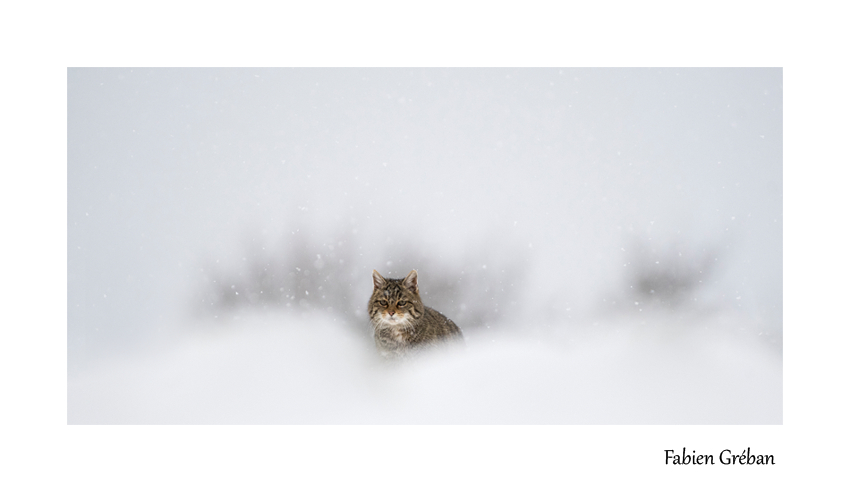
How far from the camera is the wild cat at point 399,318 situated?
256 centimetres

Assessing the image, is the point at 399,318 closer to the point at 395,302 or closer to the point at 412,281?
the point at 395,302

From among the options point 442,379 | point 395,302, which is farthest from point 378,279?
point 442,379

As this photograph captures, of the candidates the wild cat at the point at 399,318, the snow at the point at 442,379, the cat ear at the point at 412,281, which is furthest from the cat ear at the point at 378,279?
the snow at the point at 442,379

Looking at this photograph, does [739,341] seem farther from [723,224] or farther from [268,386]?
[268,386]

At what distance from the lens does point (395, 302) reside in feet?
8.35

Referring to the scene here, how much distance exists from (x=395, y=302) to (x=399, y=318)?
88mm

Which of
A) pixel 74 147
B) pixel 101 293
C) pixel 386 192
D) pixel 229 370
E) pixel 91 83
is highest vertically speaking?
pixel 91 83

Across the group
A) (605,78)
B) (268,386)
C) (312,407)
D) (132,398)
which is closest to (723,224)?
(605,78)

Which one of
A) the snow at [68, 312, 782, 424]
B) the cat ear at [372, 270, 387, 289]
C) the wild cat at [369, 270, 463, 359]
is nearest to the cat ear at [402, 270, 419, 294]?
the wild cat at [369, 270, 463, 359]

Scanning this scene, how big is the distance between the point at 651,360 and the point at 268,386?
2149mm

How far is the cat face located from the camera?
255 cm

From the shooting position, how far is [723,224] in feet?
9.26

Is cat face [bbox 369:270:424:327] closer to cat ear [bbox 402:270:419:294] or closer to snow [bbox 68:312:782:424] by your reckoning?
cat ear [bbox 402:270:419:294]

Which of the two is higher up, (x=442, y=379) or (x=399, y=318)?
(x=399, y=318)
